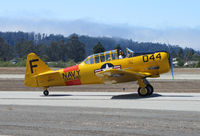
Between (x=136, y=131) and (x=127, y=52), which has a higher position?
(x=127, y=52)

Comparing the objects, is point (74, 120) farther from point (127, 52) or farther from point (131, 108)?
point (127, 52)

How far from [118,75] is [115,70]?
811 mm

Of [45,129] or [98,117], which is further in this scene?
[98,117]

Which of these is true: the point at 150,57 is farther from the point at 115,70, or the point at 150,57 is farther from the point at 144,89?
the point at 115,70

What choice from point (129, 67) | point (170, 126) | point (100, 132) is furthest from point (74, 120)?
point (129, 67)

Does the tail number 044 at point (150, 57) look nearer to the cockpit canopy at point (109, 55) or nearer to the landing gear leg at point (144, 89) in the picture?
the cockpit canopy at point (109, 55)

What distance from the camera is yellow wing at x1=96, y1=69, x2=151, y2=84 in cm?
1624

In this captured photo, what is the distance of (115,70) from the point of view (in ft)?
52.6

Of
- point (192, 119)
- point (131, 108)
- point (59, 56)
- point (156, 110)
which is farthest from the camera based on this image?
point (59, 56)

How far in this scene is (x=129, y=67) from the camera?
17.3m

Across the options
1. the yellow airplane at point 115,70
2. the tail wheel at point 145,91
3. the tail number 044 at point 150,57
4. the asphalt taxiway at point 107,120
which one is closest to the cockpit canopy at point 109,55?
the yellow airplane at point 115,70

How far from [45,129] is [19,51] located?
146 m

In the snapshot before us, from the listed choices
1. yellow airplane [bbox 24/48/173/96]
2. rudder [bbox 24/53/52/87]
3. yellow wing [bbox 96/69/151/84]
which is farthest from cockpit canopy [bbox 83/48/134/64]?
rudder [bbox 24/53/52/87]

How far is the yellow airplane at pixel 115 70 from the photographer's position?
16.7 meters
